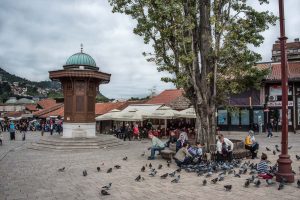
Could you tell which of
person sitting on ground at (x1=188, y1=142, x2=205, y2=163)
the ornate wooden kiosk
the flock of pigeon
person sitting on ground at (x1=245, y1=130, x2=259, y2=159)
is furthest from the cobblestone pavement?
the ornate wooden kiosk

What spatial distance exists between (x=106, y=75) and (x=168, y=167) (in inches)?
447

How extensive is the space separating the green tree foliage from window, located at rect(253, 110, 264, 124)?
1557cm

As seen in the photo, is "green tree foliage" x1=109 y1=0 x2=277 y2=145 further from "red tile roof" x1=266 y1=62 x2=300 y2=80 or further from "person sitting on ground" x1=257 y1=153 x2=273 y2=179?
"red tile roof" x1=266 y1=62 x2=300 y2=80

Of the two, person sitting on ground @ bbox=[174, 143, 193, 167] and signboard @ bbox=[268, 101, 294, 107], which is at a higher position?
signboard @ bbox=[268, 101, 294, 107]

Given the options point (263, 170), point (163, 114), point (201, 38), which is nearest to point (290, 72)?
point (163, 114)

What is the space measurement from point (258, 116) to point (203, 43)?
58.2ft

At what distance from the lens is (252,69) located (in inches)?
609

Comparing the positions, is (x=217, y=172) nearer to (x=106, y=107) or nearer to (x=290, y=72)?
(x=290, y=72)

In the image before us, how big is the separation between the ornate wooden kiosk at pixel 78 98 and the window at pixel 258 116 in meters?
15.9

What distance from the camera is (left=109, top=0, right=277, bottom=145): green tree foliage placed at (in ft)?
47.5

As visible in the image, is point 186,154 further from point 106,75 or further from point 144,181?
point 106,75

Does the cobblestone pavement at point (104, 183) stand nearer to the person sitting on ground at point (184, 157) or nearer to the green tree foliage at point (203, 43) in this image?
the person sitting on ground at point (184, 157)

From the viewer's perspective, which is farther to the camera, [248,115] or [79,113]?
[248,115]

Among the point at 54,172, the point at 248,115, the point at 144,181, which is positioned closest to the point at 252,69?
the point at 144,181
